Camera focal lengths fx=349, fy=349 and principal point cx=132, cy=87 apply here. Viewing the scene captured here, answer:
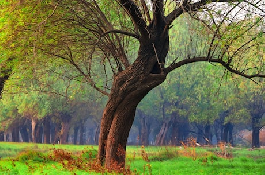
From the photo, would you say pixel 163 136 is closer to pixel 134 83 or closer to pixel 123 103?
pixel 123 103

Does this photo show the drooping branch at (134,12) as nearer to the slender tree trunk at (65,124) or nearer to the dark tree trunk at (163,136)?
the slender tree trunk at (65,124)

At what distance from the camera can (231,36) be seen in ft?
40.2

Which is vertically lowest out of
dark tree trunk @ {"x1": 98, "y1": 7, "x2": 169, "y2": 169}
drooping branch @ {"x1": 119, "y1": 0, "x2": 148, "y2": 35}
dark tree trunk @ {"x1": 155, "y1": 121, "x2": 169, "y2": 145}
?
dark tree trunk @ {"x1": 155, "y1": 121, "x2": 169, "y2": 145}

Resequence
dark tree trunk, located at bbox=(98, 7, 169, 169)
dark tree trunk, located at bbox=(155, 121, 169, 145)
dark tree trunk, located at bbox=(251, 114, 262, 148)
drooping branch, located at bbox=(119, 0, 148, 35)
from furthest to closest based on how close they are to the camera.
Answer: dark tree trunk, located at bbox=(155, 121, 169, 145)
dark tree trunk, located at bbox=(251, 114, 262, 148)
dark tree trunk, located at bbox=(98, 7, 169, 169)
drooping branch, located at bbox=(119, 0, 148, 35)

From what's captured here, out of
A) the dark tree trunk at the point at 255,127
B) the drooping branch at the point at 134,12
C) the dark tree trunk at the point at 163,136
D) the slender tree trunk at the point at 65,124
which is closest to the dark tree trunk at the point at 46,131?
the slender tree trunk at the point at 65,124

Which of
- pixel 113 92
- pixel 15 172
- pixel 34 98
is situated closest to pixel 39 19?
pixel 113 92

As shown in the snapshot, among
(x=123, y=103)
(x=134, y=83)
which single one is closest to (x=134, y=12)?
(x=134, y=83)

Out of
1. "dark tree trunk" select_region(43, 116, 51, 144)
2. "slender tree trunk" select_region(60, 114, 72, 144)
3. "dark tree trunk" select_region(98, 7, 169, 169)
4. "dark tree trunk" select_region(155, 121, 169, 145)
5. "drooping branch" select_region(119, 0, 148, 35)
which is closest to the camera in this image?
"drooping branch" select_region(119, 0, 148, 35)

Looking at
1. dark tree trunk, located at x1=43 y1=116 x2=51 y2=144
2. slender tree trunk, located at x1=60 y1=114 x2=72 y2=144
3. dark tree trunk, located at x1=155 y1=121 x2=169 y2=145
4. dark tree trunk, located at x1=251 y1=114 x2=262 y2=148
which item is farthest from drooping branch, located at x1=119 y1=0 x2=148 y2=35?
dark tree trunk, located at x1=43 y1=116 x2=51 y2=144

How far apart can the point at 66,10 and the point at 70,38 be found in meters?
1.73

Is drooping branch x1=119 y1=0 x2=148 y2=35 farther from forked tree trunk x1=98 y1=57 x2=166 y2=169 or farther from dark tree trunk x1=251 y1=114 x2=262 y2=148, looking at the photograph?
dark tree trunk x1=251 y1=114 x2=262 y2=148

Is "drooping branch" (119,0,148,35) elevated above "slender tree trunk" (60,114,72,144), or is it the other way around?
"drooping branch" (119,0,148,35)

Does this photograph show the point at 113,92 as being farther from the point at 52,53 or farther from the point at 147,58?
the point at 52,53

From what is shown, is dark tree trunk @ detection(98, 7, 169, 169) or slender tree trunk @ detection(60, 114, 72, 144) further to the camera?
slender tree trunk @ detection(60, 114, 72, 144)
